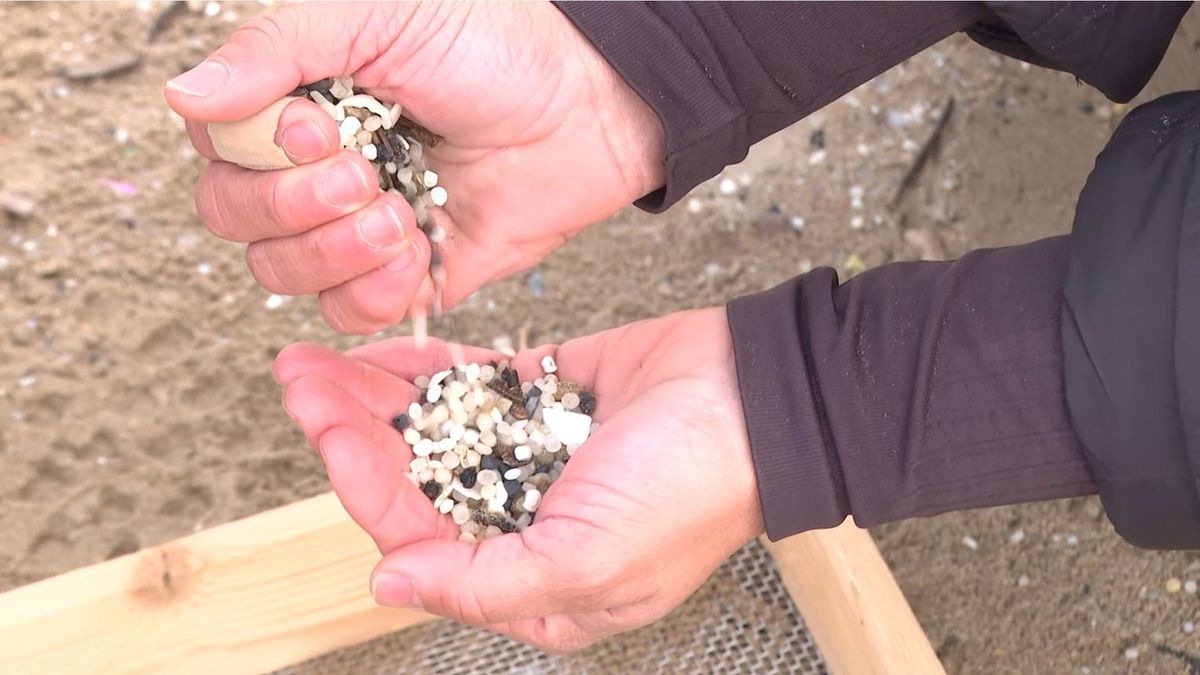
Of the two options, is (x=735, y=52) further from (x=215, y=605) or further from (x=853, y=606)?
(x=215, y=605)

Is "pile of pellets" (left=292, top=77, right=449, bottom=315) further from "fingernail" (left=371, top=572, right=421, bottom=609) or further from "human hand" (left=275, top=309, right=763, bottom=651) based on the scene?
"fingernail" (left=371, top=572, right=421, bottom=609)

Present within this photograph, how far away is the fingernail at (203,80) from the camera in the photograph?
953mm

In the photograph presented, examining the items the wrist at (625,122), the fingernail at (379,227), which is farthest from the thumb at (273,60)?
the wrist at (625,122)

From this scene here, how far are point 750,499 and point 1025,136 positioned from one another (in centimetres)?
115

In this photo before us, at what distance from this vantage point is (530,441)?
3.85 ft

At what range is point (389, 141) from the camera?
111 centimetres

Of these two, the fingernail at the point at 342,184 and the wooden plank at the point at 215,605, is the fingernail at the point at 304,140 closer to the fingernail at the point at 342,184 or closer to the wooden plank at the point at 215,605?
the fingernail at the point at 342,184

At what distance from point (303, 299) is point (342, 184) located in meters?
0.86

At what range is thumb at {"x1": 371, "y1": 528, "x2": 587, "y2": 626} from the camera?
3.32 feet

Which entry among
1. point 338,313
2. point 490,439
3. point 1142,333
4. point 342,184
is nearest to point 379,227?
point 342,184

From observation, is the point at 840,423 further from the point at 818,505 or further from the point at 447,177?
the point at 447,177

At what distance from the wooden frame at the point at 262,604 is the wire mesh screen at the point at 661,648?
0.02m

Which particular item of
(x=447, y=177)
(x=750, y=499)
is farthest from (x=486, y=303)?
(x=750, y=499)

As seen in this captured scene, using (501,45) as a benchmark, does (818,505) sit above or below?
below
